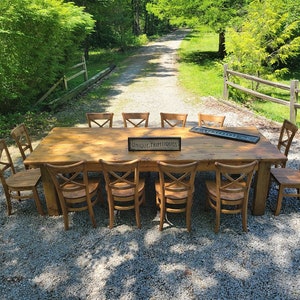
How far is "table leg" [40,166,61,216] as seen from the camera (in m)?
4.64

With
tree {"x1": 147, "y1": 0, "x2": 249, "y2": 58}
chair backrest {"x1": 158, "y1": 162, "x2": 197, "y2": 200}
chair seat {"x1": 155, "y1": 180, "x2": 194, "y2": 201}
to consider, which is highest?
tree {"x1": 147, "y1": 0, "x2": 249, "y2": 58}

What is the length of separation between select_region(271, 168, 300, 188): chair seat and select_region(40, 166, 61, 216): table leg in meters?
3.66

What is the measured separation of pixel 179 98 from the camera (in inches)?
478

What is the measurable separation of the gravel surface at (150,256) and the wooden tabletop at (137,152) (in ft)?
3.46

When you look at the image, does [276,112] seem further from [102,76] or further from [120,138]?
[102,76]

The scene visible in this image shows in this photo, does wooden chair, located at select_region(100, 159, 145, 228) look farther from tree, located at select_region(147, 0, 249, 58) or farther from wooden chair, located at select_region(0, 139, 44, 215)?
tree, located at select_region(147, 0, 249, 58)

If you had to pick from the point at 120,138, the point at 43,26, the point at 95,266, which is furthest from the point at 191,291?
the point at 43,26

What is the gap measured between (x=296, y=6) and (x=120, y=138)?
1329 centimetres

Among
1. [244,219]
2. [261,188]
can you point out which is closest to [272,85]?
[261,188]

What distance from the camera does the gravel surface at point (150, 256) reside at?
3.58 metres

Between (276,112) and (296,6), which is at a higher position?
(296,6)

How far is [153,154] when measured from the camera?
4.66 m

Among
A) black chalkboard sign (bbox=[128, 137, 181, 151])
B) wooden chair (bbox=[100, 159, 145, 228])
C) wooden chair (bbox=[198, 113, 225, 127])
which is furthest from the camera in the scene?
wooden chair (bbox=[198, 113, 225, 127])

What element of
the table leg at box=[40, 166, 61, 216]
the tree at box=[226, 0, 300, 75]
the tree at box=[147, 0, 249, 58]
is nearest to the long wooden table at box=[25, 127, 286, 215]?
the table leg at box=[40, 166, 61, 216]
